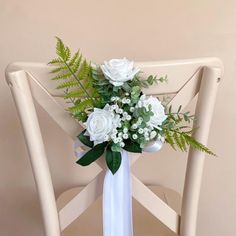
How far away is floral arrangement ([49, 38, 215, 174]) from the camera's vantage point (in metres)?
0.66

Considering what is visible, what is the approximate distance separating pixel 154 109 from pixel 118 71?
10cm

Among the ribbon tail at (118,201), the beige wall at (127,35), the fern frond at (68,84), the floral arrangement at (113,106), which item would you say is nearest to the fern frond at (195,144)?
the floral arrangement at (113,106)

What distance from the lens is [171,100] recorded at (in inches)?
29.3

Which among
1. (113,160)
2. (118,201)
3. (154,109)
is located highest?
(154,109)

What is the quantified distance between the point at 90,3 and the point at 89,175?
571 mm

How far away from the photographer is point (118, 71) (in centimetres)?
65

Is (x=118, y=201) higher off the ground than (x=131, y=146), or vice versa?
(x=131, y=146)

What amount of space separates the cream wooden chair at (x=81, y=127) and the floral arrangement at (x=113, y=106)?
3cm

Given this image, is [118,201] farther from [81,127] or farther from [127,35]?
[127,35]

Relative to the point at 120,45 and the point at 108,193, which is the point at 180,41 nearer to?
the point at 120,45

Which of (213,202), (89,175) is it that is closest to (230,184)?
(213,202)

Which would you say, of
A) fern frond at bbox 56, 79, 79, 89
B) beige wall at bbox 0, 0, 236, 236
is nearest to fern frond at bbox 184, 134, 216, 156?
fern frond at bbox 56, 79, 79, 89

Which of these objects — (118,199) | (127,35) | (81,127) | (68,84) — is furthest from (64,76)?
(127,35)

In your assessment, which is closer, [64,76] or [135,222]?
[64,76]
